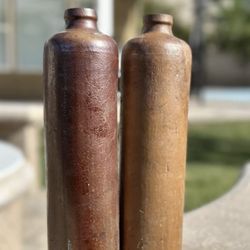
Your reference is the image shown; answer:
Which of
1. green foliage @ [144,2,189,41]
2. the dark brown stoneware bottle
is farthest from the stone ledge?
green foliage @ [144,2,189,41]

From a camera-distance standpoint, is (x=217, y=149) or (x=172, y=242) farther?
(x=217, y=149)

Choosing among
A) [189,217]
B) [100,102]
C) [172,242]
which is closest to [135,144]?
[100,102]

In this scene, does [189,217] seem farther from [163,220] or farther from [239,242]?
[163,220]

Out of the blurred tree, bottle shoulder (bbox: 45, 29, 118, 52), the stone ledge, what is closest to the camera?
bottle shoulder (bbox: 45, 29, 118, 52)

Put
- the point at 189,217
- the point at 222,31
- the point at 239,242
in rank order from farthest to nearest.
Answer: the point at 222,31
the point at 189,217
the point at 239,242

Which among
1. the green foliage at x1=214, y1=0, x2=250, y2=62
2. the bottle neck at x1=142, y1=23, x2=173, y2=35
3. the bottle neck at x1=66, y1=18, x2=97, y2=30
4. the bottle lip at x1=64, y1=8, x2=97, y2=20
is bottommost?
the green foliage at x1=214, y1=0, x2=250, y2=62

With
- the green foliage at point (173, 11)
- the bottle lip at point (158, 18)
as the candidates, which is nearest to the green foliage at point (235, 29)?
the green foliage at point (173, 11)

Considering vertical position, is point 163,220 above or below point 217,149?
above

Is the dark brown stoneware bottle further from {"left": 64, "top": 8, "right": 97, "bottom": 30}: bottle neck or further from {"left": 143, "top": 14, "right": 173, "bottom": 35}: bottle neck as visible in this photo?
{"left": 143, "top": 14, "right": 173, "bottom": 35}: bottle neck
